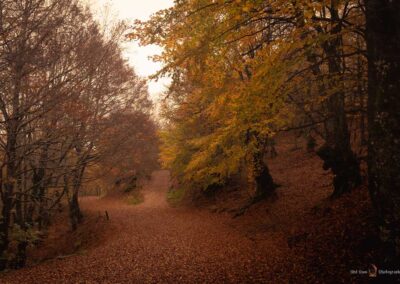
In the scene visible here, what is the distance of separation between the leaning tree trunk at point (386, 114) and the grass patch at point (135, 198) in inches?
1018

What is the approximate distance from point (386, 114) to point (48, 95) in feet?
28.4

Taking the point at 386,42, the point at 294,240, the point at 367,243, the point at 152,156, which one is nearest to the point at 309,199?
the point at 294,240

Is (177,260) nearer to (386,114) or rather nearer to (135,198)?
(386,114)

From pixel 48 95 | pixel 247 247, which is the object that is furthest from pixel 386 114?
pixel 48 95

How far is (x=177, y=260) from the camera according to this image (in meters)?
8.32

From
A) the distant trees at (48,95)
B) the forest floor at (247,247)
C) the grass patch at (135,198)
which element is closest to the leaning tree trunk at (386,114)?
the forest floor at (247,247)

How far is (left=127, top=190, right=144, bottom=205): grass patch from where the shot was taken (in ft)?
90.9

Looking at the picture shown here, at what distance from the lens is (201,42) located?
522 centimetres

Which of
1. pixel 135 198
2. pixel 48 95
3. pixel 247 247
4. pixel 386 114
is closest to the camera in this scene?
pixel 386 114

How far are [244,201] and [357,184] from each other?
24.8 ft

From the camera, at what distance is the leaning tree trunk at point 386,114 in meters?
3.83

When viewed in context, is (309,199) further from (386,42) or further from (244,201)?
(386,42)

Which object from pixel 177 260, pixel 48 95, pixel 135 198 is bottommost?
pixel 135 198

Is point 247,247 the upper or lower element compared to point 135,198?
upper
